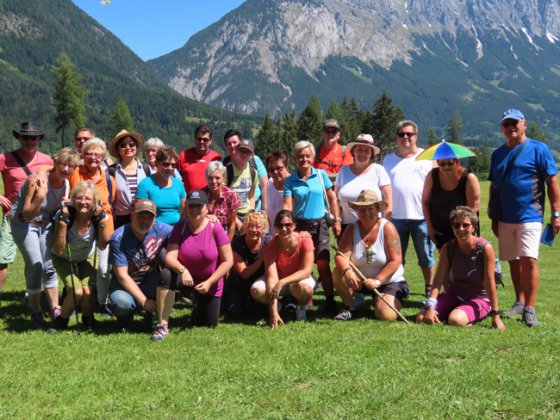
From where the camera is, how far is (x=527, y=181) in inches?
273

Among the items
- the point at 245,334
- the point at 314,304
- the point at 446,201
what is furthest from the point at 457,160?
the point at 245,334

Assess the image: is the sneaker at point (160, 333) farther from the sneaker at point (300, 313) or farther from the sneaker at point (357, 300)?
the sneaker at point (357, 300)

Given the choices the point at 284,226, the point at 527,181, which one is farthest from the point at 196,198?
the point at 527,181

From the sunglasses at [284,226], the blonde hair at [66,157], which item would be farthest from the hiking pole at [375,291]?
the blonde hair at [66,157]

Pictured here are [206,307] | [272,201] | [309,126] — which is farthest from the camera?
[309,126]

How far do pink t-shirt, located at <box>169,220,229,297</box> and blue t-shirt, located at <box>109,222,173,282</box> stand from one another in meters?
0.20

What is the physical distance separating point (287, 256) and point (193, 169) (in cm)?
246

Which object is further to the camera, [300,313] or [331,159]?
[331,159]

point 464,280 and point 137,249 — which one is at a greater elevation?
point 137,249

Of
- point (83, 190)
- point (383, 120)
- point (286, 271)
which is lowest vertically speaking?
point (286, 271)

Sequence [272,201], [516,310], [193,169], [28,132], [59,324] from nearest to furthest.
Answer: [59,324] → [28,132] → [516,310] → [272,201] → [193,169]

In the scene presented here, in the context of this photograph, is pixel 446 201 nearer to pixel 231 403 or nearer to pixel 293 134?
pixel 231 403

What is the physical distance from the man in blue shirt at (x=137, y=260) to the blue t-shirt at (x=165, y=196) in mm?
678

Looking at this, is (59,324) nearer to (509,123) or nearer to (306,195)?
(306,195)
